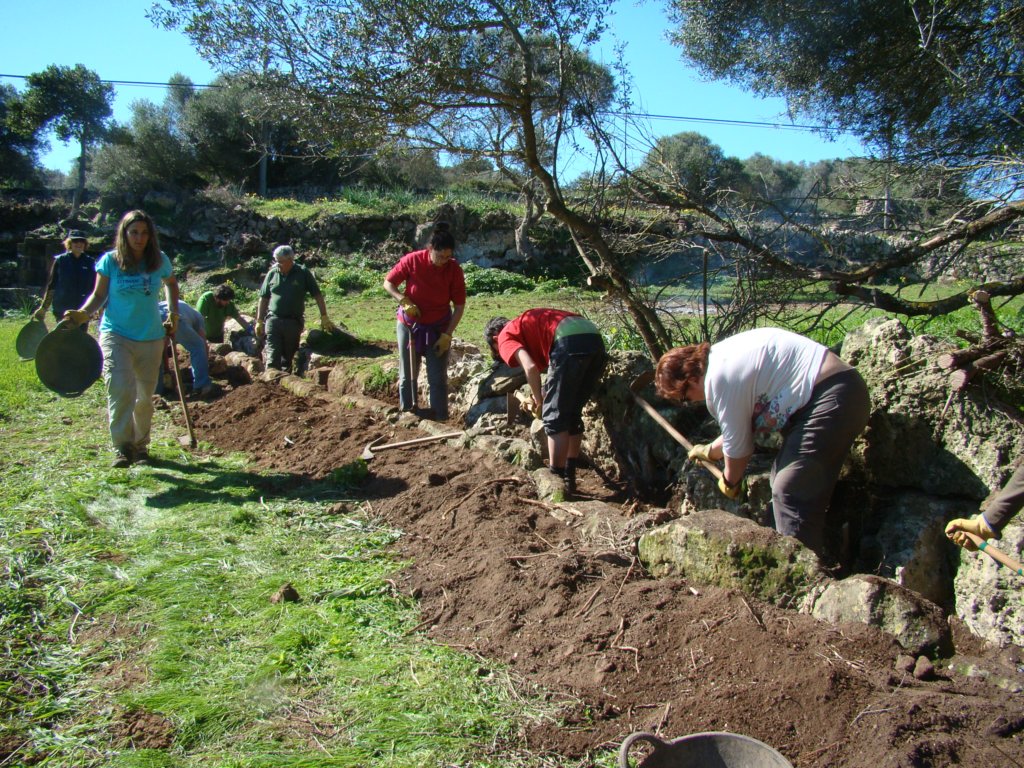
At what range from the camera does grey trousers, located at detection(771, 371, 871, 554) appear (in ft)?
12.3

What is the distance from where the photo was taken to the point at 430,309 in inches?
272


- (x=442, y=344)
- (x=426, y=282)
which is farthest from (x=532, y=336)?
(x=426, y=282)

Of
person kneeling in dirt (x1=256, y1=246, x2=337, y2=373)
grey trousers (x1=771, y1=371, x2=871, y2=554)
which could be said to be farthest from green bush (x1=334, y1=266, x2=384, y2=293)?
grey trousers (x1=771, y1=371, x2=871, y2=554)

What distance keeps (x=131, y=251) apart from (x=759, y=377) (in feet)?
15.2

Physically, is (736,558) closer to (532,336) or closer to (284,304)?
(532,336)

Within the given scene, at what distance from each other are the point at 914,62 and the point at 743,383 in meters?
6.02

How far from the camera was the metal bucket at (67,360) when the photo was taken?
621 cm

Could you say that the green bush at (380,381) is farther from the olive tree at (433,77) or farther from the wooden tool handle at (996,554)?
the wooden tool handle at (996,554)

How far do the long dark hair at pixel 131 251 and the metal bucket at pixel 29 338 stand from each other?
3426 millimetres

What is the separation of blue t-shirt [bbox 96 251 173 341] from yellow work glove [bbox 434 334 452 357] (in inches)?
92.1

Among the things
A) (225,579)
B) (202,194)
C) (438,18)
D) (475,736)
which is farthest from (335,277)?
(475,736)

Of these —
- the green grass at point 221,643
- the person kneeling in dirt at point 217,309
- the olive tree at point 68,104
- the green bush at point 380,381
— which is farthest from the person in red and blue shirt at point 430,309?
the olive tree at point 68,104

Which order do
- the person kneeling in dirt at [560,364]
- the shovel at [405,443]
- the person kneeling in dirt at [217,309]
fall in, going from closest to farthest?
1. the person kneeling in dirt at [560,364]
2. the shovel at [405,443]
3. the person kneeling in dirt at [217,309]

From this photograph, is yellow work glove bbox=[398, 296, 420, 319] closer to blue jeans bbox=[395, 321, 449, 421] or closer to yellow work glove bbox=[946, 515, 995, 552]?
blue jeans bbox=[395, 321, 449, 421]
